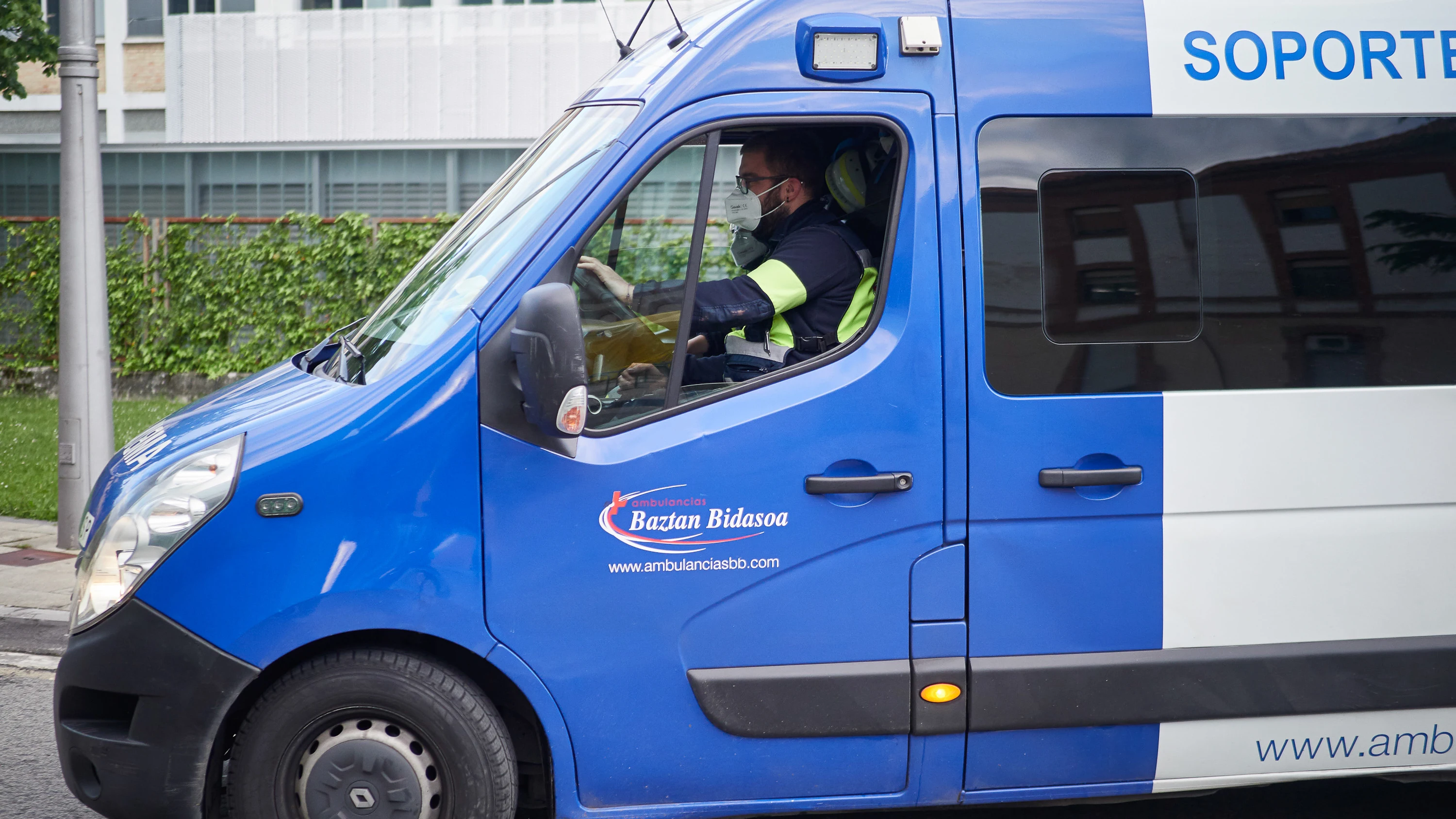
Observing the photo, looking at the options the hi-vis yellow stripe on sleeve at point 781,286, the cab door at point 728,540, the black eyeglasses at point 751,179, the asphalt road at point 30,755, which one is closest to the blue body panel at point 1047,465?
the cab door at point 728,540

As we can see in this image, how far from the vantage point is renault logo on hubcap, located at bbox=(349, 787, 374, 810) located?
3076 mm

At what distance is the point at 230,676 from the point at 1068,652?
214cm

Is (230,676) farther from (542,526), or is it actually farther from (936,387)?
(936,387)

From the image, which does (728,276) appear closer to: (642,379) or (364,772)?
(642,379)

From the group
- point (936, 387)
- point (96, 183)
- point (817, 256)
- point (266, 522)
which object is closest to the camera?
point (266, 522)

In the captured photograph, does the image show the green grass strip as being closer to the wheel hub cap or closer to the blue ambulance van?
the blue ambulance van

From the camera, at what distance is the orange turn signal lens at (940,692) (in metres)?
3.19

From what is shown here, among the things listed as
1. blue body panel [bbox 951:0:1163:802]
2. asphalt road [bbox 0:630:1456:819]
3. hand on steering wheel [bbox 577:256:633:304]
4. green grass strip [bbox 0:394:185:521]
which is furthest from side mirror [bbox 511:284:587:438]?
green grass strip [bbox 0:394:185:521]

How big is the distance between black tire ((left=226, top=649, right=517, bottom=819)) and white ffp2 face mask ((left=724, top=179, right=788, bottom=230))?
1575mm

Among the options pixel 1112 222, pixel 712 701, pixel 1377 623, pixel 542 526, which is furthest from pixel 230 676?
pixel 1377 623

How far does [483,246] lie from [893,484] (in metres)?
1.28

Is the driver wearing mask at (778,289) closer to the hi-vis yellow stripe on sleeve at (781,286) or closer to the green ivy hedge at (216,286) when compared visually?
the hi-vis yellow stripe on sleeve at (781,286)

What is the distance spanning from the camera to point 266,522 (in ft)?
9.72

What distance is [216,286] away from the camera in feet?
42.3
